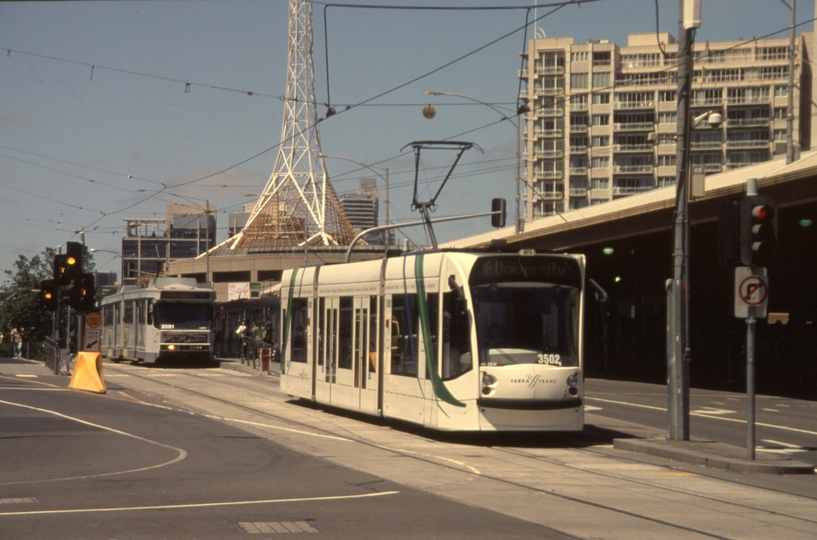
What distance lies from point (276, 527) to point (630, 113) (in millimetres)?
119895

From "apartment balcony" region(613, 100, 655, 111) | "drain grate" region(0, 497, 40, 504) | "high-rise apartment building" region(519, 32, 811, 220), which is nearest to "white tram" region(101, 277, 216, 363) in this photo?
"drain grate" region(0, 497, 40, 504)

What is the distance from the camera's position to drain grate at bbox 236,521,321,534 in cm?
918

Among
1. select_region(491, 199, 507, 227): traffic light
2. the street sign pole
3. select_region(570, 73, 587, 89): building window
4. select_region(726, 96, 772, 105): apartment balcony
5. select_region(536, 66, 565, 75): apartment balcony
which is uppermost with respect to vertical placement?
select_region(536, 66, 565, 75): apartment balcony

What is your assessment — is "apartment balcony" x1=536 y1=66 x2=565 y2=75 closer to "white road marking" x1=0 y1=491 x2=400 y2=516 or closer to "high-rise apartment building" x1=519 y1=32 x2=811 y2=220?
"high-rise apartment building" x1=519 y1=32 x2=811 y2=220

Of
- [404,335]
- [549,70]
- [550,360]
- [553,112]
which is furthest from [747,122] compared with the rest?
[550,360]

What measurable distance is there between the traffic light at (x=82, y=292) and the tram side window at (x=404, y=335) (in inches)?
532

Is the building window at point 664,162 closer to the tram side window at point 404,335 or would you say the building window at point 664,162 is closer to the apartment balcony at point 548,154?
the apartment balcony at point 548,154

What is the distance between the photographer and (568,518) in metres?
10.1

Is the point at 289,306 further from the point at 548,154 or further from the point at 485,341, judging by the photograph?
the point at 548,154

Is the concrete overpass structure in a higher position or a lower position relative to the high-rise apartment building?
lower

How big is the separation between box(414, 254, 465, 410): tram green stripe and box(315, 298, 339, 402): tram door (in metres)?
3.64

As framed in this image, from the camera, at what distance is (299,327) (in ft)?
76.7

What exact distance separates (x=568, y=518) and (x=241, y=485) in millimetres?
3691

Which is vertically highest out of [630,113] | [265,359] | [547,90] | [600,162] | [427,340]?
[547,90]
